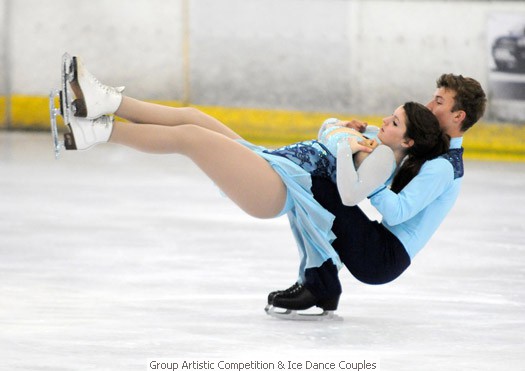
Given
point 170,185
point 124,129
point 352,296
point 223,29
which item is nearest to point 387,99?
point 223,29

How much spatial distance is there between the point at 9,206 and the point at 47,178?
1.10 metres

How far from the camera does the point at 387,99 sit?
9.26 metres

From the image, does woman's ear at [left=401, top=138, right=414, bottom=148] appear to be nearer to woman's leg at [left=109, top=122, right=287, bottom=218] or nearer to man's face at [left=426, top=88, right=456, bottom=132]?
man's face at [left=426, top=88, right=456, bottom=132]

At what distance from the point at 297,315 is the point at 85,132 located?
0.90m

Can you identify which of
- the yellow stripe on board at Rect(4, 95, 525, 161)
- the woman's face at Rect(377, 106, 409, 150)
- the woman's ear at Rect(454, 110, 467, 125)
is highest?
the woman's ear at Rect(454, 110, 467, 125)

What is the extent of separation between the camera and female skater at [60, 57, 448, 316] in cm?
359

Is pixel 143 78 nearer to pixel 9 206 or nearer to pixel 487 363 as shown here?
pixel 9 206

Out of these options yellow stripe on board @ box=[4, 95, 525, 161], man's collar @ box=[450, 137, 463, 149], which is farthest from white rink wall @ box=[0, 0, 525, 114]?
man's collar @ box=[450, 137, 463, 149]

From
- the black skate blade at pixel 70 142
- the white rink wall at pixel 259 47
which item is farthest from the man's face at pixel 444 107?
the white rink wall at pixel 259 47

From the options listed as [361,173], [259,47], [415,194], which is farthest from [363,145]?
A: [259,47]

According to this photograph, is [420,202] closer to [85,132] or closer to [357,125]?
[357,125]

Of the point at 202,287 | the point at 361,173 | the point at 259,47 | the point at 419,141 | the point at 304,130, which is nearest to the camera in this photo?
the point at 361,173

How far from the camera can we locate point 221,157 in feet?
11.9

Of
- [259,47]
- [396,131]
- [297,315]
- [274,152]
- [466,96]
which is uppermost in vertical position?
[466,96]
